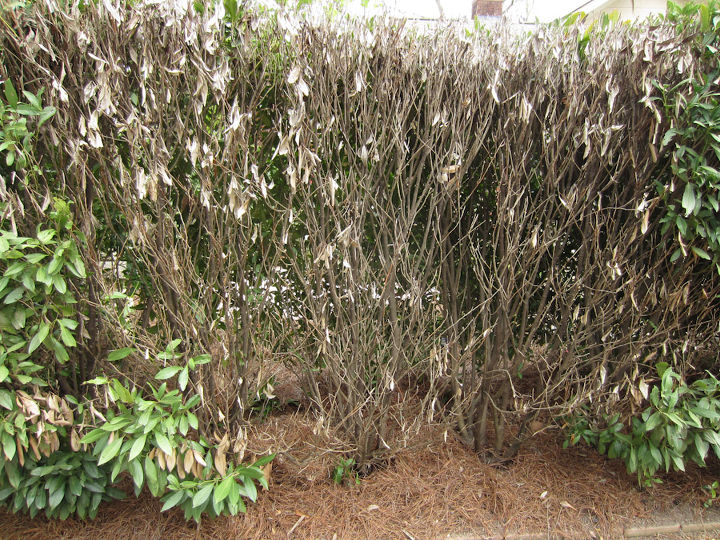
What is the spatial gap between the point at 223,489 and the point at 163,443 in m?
0.42

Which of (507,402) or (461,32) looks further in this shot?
(507,402)

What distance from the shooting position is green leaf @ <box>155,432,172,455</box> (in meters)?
2.41

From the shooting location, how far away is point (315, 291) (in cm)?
297

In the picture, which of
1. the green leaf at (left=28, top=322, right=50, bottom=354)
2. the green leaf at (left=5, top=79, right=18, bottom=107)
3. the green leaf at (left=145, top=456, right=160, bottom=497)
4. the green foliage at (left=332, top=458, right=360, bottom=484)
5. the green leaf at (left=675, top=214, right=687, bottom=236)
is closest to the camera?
the green leaf at (left=5, top=79, right=18, bottom=107)

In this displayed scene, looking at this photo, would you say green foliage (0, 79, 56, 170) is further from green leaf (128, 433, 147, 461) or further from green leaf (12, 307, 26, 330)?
green leaf (128, 433, 147, 461)

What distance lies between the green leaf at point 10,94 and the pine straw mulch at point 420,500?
7.32 feet

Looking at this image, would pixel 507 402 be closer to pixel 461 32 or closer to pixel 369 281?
pixel 369 281

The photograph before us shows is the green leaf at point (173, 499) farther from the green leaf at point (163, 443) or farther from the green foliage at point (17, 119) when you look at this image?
the green foliage at point (17, 119)

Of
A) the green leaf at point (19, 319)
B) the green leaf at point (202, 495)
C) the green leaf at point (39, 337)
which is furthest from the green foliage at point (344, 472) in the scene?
the green leaf at point (19, 319)

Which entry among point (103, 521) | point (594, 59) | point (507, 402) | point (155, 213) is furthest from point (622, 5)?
point (103, 521)

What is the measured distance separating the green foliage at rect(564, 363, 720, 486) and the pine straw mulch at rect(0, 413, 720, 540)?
289mm

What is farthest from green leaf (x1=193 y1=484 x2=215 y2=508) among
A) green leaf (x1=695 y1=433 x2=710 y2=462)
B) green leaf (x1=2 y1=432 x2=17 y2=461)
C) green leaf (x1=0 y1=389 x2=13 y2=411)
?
green leaf (x1=695 y1=433 x2=710 y2=462)

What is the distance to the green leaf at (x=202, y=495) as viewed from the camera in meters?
2.51

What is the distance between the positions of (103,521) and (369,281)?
2.11 m
